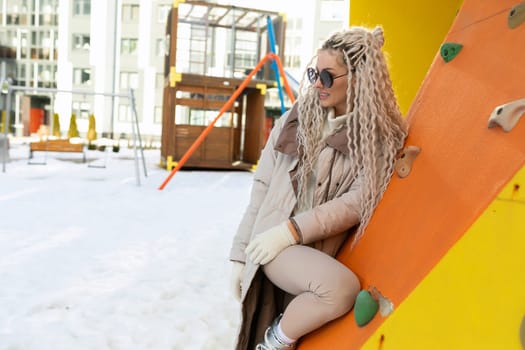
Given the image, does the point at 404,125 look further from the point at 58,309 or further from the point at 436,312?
the point at 58,309

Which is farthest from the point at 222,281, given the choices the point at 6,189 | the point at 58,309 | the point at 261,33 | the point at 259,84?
the point at 261,33

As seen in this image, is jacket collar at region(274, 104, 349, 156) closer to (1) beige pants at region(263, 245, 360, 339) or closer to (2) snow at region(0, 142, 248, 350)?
(1) beige pants at region(263, 245, 360, 339)

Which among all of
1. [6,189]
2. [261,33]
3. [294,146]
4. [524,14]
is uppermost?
[261,33]

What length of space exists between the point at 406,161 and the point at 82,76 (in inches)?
970

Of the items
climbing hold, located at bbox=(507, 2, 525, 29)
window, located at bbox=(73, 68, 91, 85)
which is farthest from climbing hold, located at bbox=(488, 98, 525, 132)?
window, located at bbox=(73, 68, 91, 85)

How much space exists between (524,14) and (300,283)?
3.01 feet

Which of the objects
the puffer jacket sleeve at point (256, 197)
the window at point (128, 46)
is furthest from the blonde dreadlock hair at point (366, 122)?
the window at point (128, 46)

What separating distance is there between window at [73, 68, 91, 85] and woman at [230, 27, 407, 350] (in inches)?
939

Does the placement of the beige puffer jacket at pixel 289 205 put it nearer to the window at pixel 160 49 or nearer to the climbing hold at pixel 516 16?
the climbing hold at pixel 516 16

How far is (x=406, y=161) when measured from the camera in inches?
56.2

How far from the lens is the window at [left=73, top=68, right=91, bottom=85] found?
23.5 metres

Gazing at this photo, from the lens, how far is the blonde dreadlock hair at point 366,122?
1.45m

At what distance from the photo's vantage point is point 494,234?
102 cm

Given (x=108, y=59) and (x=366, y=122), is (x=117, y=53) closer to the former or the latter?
(x=108, y=59)
